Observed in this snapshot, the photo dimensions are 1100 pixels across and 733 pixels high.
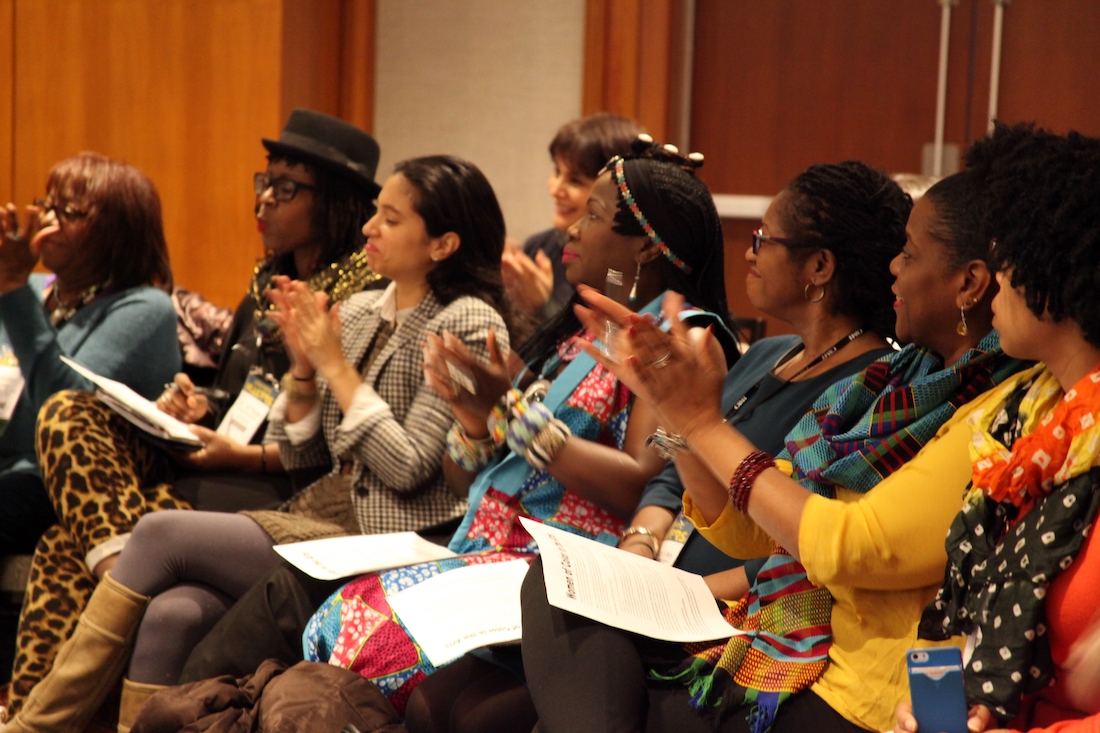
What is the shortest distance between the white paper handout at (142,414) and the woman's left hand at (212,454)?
7 centimetres

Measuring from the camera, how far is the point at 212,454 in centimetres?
290

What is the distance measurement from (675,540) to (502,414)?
397mm

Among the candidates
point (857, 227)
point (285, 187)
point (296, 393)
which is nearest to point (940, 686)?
point (857, 227)

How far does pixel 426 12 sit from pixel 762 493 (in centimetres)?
355

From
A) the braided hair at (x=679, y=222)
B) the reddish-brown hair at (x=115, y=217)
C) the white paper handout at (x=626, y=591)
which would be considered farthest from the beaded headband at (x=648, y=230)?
the reddish-brown hair at (x=115, y=217)

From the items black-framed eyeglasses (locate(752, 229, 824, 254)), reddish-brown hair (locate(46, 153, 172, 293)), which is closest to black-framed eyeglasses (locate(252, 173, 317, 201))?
reddish-brown hair (locate(46, 153, 172, 293))

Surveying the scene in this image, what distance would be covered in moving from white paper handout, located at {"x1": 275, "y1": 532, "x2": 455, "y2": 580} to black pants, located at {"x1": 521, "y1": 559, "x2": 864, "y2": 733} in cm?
57

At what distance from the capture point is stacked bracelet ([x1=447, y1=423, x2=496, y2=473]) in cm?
228

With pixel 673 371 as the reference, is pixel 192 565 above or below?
below

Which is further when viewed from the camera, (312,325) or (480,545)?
(312,325)

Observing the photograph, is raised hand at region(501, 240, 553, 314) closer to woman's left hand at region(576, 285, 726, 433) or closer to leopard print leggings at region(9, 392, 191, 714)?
leopard print leggings at region(9, 392, 191, 714)

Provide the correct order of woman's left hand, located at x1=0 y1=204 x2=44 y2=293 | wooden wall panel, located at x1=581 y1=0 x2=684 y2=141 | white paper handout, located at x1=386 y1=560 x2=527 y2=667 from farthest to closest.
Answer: wooden wall panel, located at x1=581 y1=0 x2=684 y2=141 → woman's left hand, located at x1=0 y1=204 x2=44 y2=293 → white paper handout, located at x1=386 y1=560 x2=527 y2=667

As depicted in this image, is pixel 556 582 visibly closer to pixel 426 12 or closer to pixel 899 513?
pixel 899 513

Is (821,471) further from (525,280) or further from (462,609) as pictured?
(525,280)
